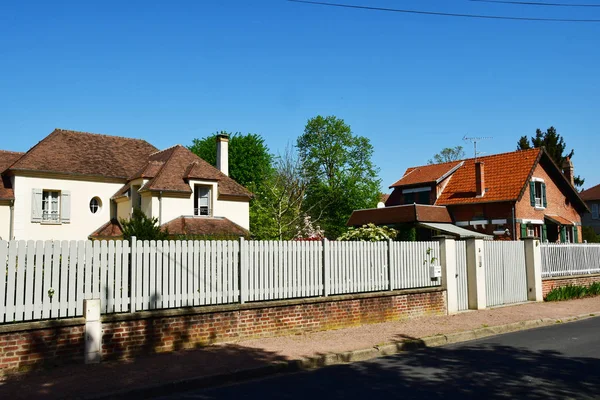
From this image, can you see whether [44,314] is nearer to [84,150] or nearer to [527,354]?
[527,354]

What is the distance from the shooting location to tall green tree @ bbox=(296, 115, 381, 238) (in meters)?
51.2

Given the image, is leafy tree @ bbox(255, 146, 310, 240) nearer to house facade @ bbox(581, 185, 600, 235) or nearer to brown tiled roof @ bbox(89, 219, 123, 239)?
brown tiled roof @ bbox(89, 219, 123, 239)

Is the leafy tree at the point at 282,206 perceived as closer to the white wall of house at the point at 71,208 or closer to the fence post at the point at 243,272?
the white wall of house at the point at 71,208

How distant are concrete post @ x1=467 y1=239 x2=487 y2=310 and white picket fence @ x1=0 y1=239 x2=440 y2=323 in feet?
8.48

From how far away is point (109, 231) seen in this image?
1048 inches

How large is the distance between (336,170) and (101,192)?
1207 inches

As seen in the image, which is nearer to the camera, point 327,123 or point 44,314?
point 44,314

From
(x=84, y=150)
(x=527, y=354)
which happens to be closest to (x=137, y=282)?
(x=527, y=354)

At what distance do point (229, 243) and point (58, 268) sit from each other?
10.2 ft

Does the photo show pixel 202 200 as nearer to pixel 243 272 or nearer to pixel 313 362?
pixel 243 272

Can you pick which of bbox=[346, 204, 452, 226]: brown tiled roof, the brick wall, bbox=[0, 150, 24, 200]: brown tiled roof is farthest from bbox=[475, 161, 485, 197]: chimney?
bbox=[0, 150, 24, 200]: brown tiled roof

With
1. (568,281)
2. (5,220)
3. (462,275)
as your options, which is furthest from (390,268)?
(5,220)

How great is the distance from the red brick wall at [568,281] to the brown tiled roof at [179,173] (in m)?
15.3

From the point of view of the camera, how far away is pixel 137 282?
8.81m
